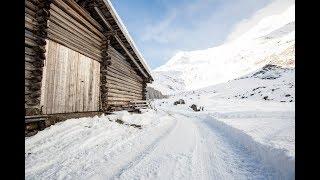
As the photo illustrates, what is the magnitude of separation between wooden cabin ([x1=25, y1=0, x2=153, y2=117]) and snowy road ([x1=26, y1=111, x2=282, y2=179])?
52.8 inches

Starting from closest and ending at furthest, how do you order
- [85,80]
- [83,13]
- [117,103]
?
[83,13], [85,80], [117,103]

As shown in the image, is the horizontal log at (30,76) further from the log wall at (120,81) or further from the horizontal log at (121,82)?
the horizontal log at (121,82)

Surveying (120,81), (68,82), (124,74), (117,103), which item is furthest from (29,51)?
(124,74)

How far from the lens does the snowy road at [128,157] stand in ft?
17.8

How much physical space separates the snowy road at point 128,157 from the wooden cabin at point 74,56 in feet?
4.40

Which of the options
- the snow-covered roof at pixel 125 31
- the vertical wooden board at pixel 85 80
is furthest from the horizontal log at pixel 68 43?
the snow-covered roof at pixel 125 31

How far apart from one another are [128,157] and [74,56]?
5.74 m

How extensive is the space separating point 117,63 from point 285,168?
12.4m

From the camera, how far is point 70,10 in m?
10.5

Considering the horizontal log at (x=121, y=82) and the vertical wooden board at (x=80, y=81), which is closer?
A: the vertical wooden board at (x=80, y=81)

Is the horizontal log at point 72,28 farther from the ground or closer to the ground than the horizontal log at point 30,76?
farther from the ground

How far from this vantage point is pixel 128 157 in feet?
22.0

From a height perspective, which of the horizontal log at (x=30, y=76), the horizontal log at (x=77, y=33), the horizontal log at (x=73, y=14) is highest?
the horizontal log at (x=73, y=14)

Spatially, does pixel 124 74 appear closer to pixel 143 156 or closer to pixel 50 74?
pixel 50 74
